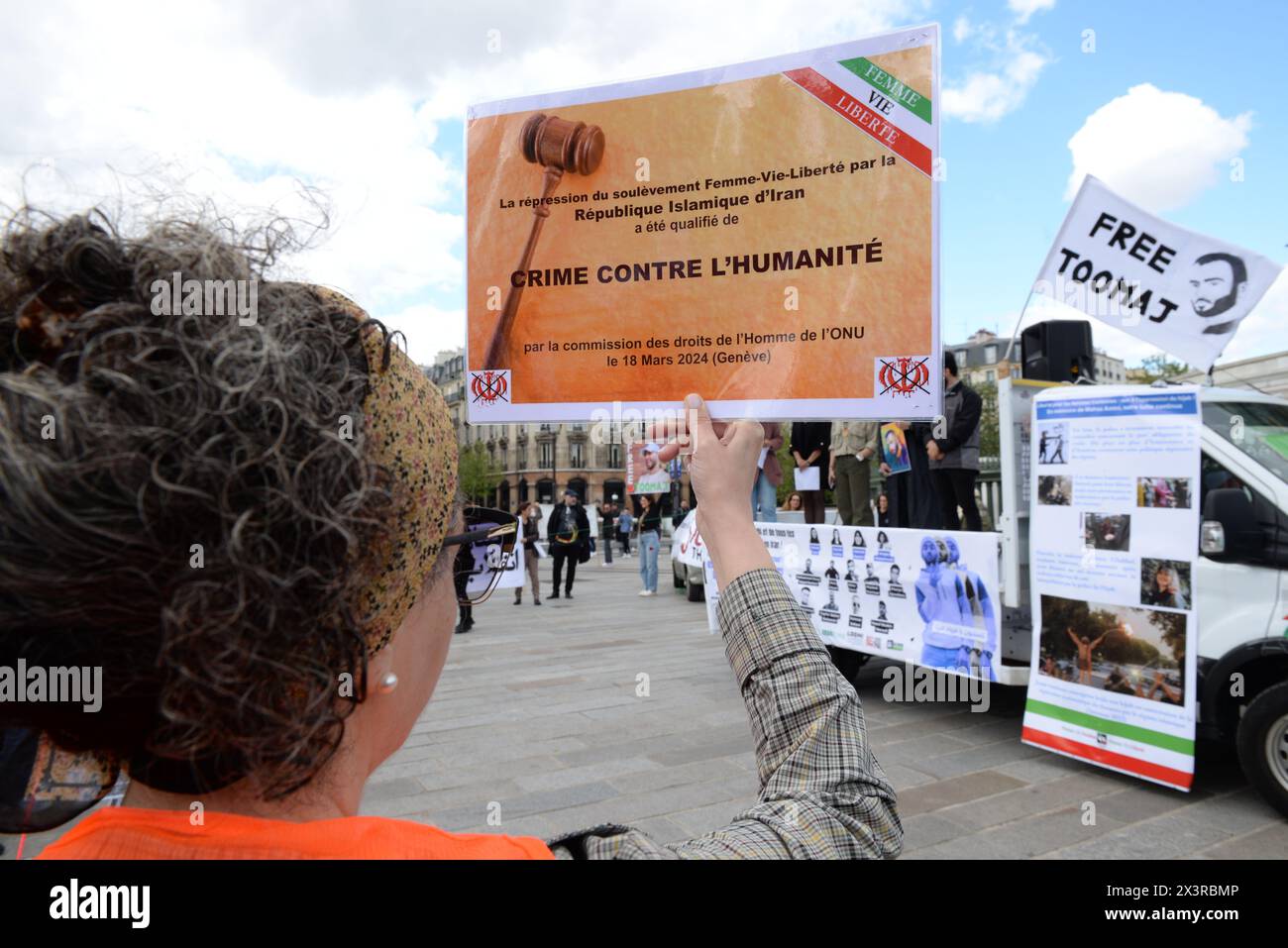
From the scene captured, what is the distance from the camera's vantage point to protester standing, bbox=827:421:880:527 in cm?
1006

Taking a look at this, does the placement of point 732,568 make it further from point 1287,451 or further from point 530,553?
point 530,553

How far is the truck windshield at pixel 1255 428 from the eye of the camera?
15.4ft

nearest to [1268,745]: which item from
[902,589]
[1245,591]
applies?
[1245,591]

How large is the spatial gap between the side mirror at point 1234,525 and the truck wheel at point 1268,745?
0.66m

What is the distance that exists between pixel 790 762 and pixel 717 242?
0.94 m

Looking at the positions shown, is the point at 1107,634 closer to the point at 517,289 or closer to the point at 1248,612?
the point at 1248,612

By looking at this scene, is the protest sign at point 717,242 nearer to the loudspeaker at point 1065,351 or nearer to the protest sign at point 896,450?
the loudspeaker at point 1065,351

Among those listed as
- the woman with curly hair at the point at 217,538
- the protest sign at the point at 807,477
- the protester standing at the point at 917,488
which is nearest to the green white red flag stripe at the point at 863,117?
the woman with curly hair at the point at 217,538

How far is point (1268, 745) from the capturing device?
426cm

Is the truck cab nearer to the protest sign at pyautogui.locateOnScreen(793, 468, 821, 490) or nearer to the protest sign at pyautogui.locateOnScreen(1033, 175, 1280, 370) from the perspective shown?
the protest sign at pyautogui.locateOnScreen(1033, 175, 1280, 370)

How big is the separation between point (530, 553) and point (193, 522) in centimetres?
1540

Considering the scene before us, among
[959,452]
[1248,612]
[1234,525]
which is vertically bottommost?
[1248,612]
